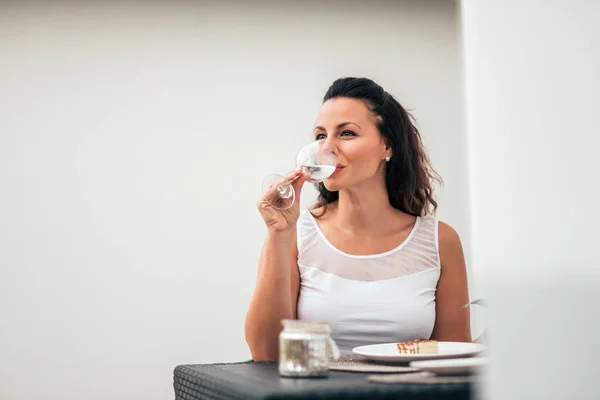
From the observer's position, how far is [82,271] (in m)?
4.14

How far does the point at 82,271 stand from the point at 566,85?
12.2 ft

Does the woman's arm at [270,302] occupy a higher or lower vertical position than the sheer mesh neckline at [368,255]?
lower

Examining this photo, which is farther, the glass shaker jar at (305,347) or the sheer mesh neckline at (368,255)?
the sheer mesh neckline at (368,255)

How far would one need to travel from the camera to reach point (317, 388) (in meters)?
0.91

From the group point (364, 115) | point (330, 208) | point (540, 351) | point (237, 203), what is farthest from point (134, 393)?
point (540, 351)

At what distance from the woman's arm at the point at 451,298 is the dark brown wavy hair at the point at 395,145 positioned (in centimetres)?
19

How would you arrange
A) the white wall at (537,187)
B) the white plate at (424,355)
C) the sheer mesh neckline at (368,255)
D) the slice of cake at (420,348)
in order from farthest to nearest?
the sheer mesh neckline at (368,255), the slice of cake at (420,348), the white plate at (424,355), the white wall at (537,187)

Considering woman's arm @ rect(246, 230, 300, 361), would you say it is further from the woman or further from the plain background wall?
the plain background wall

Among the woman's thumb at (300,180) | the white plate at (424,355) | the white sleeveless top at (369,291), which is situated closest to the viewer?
the white plate at (424,355)

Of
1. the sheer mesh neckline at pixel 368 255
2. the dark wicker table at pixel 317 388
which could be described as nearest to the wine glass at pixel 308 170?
the sheer mesh neckline at pixel 368 255

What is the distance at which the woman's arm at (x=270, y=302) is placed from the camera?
1.68 metres

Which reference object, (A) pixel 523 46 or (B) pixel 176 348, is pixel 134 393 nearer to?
(B) pixel 176 348

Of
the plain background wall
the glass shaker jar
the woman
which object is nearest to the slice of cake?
the glass shaker jar

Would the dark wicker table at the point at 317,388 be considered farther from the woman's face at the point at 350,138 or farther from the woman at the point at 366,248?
the woman's face at the point at 350,138
